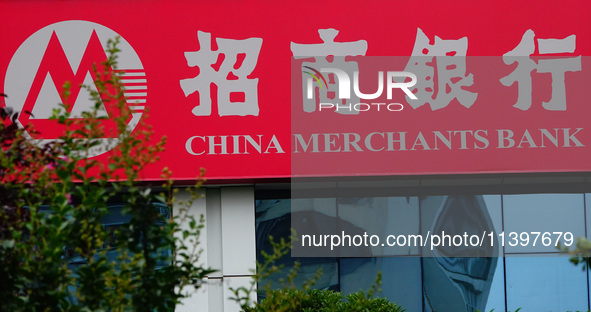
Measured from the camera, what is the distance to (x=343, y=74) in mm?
15984

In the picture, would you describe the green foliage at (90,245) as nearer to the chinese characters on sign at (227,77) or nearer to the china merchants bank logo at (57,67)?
the chinese characters on sign at (227,77)

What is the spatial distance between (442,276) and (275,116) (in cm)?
443

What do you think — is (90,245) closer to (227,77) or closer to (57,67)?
(227,77)

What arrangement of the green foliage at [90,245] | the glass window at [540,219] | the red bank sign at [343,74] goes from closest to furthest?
the green foliage at [90,245] < the red bank sign at [343,74] < the glass window at [540,219]

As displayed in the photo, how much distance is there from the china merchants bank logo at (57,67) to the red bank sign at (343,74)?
21mm

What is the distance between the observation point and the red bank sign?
15.8m

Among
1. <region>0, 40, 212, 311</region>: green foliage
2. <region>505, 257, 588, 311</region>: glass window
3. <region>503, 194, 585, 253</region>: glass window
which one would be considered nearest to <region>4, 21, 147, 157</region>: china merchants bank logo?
<region>503, 194, 585, 253</region>: glass window

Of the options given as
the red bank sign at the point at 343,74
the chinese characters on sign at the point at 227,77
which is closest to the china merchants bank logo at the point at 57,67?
the red bank sign at the point at 343,74

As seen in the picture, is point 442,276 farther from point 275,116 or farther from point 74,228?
point 74,228

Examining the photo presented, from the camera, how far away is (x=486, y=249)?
1619 centimetres

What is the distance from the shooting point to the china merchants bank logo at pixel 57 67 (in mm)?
15859

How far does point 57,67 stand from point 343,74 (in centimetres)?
543

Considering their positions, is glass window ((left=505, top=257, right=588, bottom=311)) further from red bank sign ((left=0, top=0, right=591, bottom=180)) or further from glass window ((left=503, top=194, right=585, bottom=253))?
red bank sign ((left=0, top=0, right=591, bottom=180))

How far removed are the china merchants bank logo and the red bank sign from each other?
21mm
